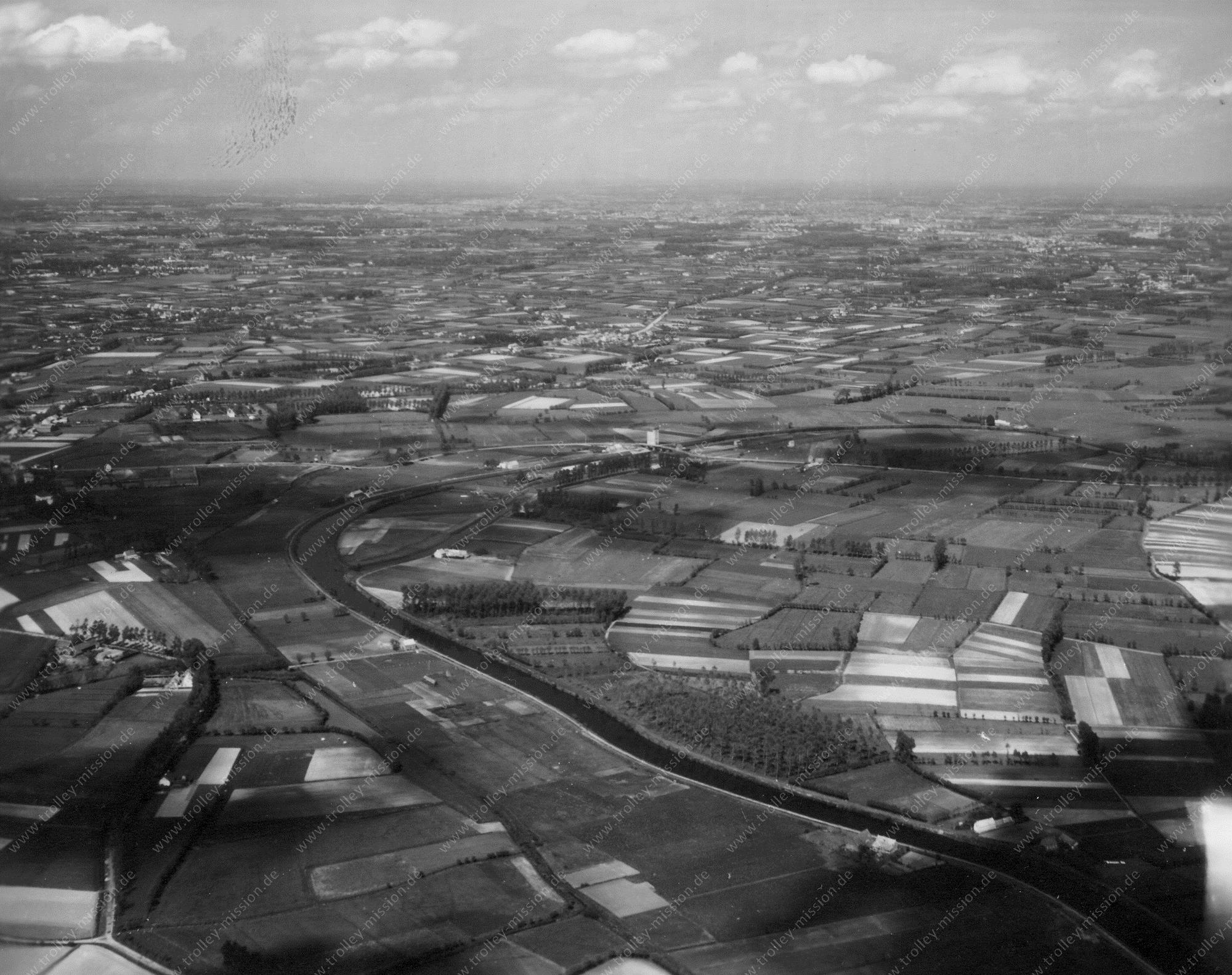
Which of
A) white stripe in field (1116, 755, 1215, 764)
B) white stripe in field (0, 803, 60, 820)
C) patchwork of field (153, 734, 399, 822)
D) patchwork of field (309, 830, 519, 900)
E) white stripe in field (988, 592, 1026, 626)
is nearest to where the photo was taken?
patchwork of field (309, 830, 519, 900)

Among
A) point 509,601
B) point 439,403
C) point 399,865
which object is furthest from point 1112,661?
point 439,403

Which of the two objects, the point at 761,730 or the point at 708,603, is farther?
the point at 708,603

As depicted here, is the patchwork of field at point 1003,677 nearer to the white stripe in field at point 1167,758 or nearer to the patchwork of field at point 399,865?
the white stripe in field at point 1167,758

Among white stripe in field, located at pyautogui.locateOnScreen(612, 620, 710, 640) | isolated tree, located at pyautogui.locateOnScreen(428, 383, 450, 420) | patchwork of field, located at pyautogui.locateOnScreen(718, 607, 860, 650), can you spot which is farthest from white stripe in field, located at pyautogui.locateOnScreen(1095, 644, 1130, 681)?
isolated tree, located at pyautogui.locateOnScreen(428, 383, 450, 420)

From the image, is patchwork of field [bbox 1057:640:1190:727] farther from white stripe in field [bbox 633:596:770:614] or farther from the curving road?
Answer: white stripe in field [bbox 633:596:770:614]

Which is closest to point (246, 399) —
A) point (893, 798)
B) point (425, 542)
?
point (425, 542)

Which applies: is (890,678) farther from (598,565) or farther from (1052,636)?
(598,565)

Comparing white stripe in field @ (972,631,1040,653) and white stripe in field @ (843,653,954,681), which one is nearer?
white stripe in field @ (843,653,954,681)
